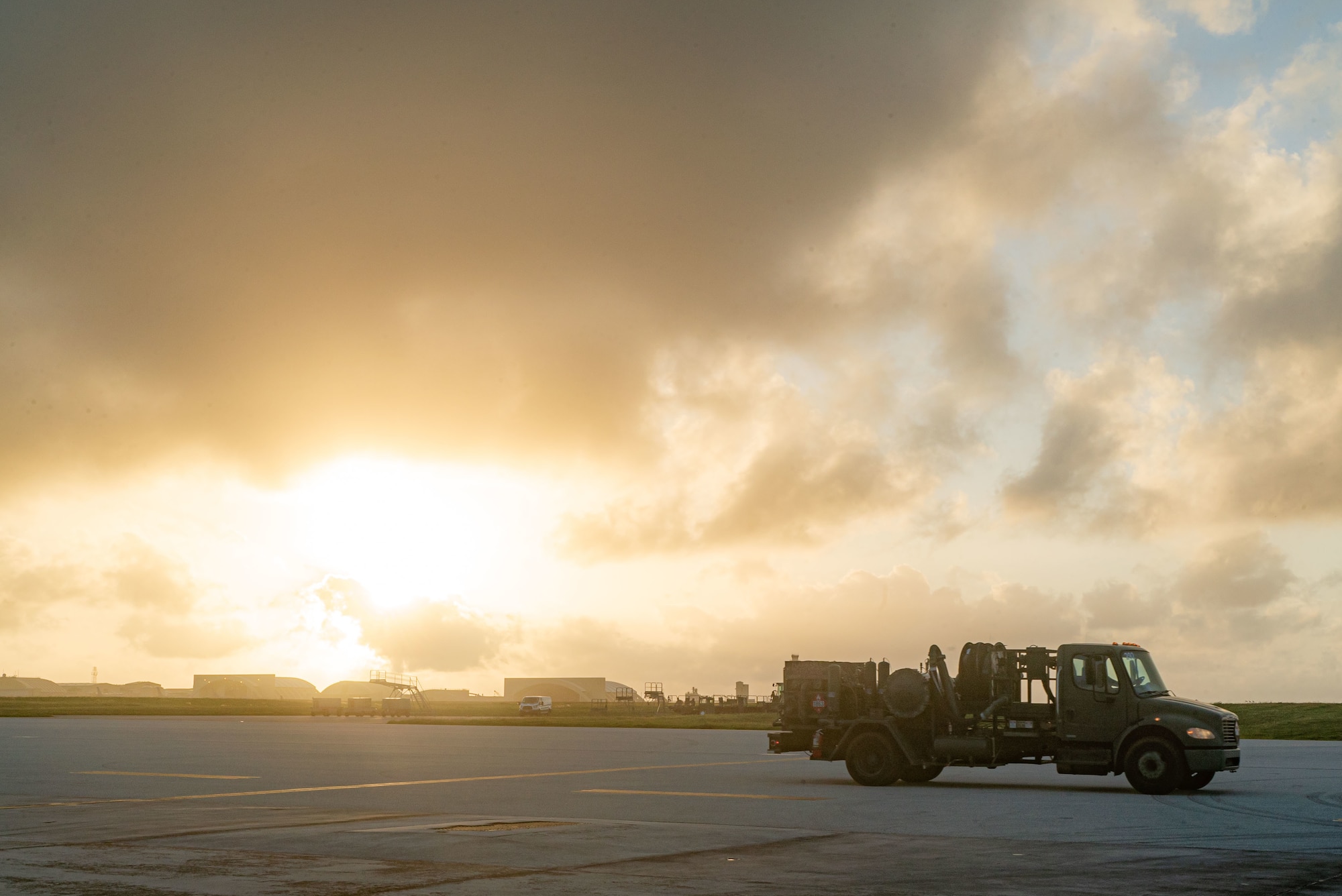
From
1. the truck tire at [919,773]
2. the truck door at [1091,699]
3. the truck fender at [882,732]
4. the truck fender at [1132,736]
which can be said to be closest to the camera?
the truck fender at [1132,736]

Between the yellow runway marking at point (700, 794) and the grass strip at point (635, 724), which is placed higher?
the yellow runway marking at point (700, 794)

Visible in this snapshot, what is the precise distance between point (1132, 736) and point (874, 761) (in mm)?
5401

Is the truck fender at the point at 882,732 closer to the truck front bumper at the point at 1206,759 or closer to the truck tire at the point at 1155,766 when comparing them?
the truck tire at the point at 1155,766

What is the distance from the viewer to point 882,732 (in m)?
26.9

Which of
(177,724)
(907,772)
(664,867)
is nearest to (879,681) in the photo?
(907,772)

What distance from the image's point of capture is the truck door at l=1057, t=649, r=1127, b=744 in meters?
25.2

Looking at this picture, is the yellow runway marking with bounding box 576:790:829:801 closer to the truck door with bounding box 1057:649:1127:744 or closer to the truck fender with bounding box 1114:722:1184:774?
the truck door with bounding box 1057:649:1127:744

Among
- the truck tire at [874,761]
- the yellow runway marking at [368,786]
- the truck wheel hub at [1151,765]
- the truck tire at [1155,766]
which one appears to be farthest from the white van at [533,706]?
the truck wheel hub at [1151,765]

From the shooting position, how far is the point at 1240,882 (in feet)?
39.0

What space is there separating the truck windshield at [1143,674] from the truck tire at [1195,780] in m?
1.70

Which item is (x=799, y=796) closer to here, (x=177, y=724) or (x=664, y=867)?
(x=664, y=867)

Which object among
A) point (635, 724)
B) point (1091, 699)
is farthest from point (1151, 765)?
point (635, 724)

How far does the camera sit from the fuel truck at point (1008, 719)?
80.8ft

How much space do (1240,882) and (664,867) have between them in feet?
18.8
